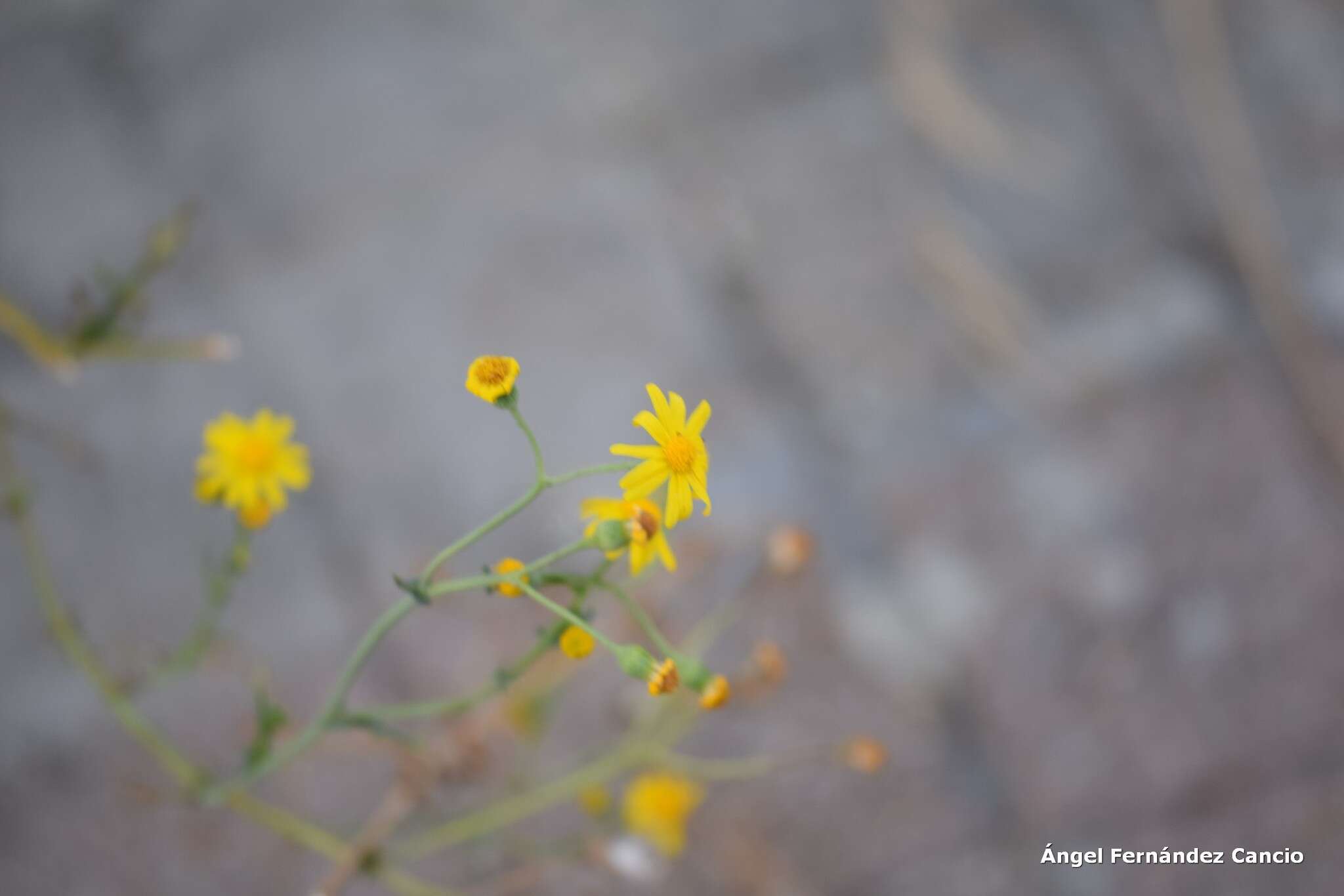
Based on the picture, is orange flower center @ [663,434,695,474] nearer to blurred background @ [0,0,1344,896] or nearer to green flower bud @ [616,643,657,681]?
green flower bud @ [616,643,657,681]

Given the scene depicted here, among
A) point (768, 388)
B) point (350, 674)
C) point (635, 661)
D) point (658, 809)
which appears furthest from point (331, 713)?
point (768, 388)

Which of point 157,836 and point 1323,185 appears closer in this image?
point 157,836

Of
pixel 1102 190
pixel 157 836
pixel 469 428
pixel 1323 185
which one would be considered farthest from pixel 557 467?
pixel 1323 185

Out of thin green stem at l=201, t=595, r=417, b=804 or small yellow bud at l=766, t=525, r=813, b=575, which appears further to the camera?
small yellow bud at l=766, t=525, r=813, b=575

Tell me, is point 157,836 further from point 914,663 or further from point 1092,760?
point 1092,760

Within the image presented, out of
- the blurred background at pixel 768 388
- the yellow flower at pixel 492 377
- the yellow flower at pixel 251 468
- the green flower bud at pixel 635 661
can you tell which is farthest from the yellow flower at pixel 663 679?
the blurred background at pixel 768 388

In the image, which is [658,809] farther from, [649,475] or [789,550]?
[649,475]

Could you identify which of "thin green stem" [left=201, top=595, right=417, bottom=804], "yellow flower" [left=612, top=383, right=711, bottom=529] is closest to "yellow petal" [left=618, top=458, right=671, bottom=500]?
"yellow flower" [left=612, top=383, right=711, bottom=529]
